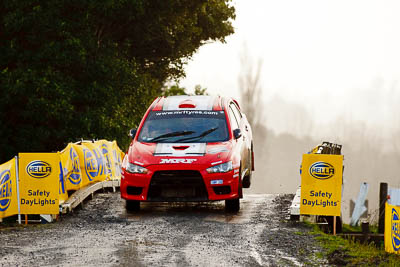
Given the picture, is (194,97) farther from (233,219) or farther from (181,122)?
(233,219)

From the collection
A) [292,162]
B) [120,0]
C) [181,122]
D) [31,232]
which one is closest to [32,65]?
[120,0]

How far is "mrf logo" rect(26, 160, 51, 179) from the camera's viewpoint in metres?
12.8

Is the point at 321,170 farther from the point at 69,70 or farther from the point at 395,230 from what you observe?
the point at 69,70

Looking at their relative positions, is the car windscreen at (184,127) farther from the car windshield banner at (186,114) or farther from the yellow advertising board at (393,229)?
the yellow advertising board at (393,229)

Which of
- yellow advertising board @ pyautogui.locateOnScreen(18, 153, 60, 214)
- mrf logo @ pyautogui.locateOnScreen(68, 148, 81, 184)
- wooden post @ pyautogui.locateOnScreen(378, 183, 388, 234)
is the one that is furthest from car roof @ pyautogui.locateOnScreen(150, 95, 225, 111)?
wooden post @ pyautogui.locateOnScreen(378, 183, 388, 234)

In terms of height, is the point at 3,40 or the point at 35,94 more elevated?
the point at 3,40

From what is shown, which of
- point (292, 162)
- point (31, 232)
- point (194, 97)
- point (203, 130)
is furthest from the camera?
point (292, 162)

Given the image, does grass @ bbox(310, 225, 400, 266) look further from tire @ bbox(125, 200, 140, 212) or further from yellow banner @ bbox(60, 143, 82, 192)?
yellow banner @ bbox(60, 143, 82, 192)

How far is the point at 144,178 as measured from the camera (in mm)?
12852

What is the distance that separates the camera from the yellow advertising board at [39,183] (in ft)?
41.9

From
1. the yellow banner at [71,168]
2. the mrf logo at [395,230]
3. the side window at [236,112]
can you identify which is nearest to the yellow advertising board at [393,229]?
the mrf logo at [395,230]

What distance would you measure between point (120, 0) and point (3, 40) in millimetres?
4545

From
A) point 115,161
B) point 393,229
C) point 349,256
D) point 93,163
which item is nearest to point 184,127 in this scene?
point 93,163

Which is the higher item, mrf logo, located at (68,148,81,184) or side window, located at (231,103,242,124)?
side window, located at (231,103,242,124)
